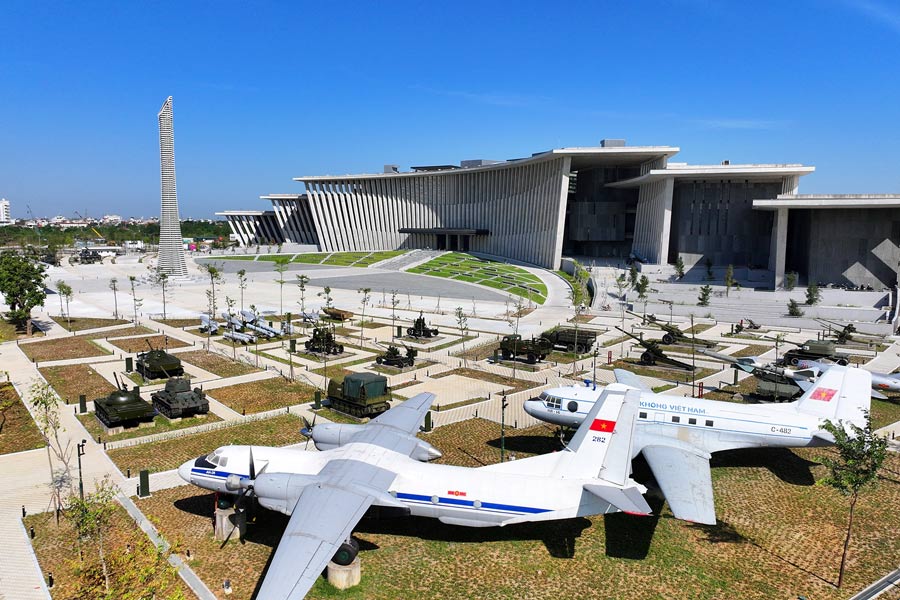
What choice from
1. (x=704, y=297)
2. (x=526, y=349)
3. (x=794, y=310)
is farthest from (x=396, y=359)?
(x=794, y=310)

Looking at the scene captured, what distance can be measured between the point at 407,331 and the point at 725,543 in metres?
43.7

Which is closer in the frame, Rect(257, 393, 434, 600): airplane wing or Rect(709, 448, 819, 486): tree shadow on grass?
Rect(257, 393, 434, 600): airplane wing

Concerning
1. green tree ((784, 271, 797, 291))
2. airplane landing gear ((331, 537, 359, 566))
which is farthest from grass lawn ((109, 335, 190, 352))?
green tree ((784, 271, 797, 291))

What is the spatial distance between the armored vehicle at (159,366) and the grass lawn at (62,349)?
1033cm

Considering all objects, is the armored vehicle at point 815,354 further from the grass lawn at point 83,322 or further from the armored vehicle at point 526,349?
the grass lawn at point 83,322

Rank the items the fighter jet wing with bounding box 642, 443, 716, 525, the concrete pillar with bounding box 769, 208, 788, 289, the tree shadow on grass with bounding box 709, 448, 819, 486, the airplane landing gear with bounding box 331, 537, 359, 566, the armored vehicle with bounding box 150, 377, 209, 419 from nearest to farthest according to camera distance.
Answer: the airplane landing gear with bounding box 331, 537, 359, 566 → the fighter jet wing with bounding box 642, 443, 716, 525 → the tree shadow on grass with bounding box 709, 448, 819, 486 → the armored vehicle with bounding box 150, 377, 209, 419 → the concrete pillar with bounding box 769, 208, 788, 289

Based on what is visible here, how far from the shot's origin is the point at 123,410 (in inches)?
1267

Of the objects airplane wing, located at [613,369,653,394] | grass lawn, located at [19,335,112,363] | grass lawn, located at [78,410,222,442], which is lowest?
grass lawn, located at [78,410,222,442]

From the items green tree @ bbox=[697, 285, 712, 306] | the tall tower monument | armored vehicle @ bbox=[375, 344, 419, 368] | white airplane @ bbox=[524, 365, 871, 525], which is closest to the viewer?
white airplane @ bbox=[524, 365, 871, 525]

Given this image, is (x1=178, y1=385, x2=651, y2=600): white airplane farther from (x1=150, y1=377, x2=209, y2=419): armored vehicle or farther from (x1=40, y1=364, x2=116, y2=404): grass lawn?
(x1=40, y1=364, x2=116, y2=404): grass lawn

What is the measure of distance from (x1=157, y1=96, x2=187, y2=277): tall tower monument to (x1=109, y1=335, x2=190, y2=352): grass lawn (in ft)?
180

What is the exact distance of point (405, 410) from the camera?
26.1 meters

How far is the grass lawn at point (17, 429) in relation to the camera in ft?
98.4

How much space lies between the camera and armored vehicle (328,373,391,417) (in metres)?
33.9
